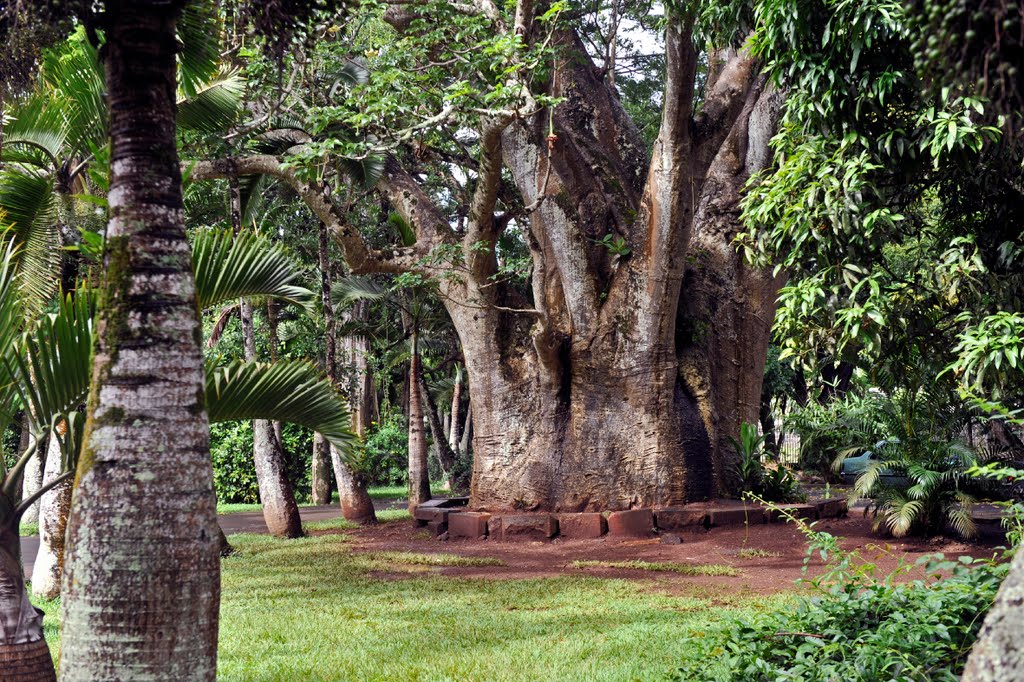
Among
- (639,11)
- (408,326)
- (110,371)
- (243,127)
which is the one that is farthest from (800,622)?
(408,326)

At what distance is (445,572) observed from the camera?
30.7ft

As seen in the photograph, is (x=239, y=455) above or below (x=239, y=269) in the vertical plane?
below

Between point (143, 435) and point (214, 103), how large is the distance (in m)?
6.64

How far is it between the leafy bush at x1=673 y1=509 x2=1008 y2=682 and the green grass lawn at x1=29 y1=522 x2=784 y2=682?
0.62 m

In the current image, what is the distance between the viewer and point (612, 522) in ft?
36.9

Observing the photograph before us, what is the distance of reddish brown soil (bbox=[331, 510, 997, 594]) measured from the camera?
856 centimetres

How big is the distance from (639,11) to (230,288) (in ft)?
27.5

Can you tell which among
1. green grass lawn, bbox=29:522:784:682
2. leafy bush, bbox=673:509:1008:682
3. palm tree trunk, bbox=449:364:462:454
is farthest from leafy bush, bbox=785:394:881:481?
palm tree trunk, bbox=449:364:462:454

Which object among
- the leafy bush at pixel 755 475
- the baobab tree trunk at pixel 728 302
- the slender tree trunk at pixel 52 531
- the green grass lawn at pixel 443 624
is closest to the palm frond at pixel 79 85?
the slender tree trunk at pixel 52 531

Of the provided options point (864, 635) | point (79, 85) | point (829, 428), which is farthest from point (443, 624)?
point (829, 428)

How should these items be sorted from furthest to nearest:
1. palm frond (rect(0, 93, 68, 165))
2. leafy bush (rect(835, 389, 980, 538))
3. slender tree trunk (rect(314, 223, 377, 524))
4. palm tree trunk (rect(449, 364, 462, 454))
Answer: palm tree trunk (rect(449, 364, 462, 454)), slender tree trunk (rect(314, 223, 377, 524)), leafy bush (rect(835, 389, 980, 538)), palm frond (rect(0, 93, 68, 165))

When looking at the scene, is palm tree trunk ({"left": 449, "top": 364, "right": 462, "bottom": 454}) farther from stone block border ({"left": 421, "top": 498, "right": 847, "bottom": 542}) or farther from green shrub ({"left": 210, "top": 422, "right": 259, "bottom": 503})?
stone block border ({"left": 421, "top": 498, "right": 847, "bottom": 542})

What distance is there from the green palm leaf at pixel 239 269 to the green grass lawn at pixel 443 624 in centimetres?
232

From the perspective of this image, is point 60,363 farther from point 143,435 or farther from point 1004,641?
point 1004,641
